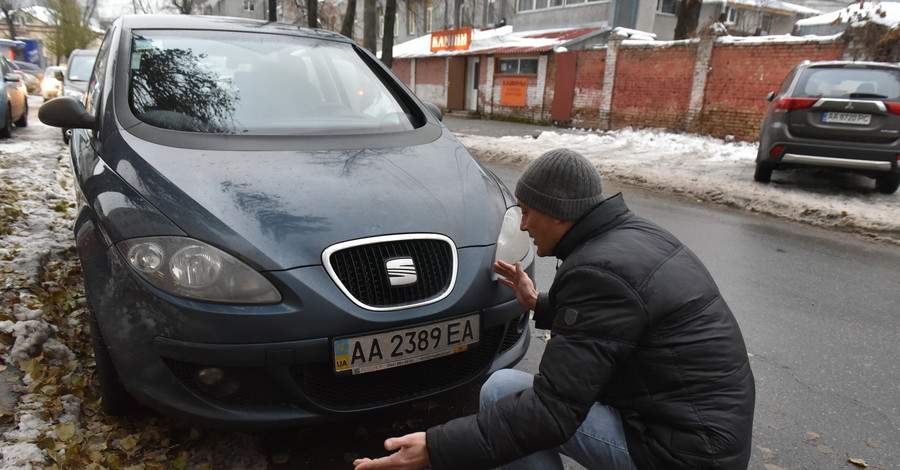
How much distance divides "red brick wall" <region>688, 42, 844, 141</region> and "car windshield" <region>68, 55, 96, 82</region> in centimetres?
1384

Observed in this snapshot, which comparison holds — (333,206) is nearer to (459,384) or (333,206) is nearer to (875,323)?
(459,384)

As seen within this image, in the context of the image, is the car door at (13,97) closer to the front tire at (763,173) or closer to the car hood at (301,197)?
the car hood at (301,197)

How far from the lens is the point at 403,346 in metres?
1.95

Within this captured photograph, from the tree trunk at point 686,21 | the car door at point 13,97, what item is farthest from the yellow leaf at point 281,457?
the tree trunk at point 686,21

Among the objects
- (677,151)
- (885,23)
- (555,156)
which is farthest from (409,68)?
(555,156)

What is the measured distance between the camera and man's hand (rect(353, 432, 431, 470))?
143 cm

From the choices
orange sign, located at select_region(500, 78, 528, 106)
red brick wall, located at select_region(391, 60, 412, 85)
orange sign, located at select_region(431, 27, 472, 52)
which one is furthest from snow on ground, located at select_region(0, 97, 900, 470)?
red brick wall, located at select_region(391, 60, 412, 85)

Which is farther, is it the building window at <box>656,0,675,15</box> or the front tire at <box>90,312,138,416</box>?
the building window at <box>656,0,675,15</box>

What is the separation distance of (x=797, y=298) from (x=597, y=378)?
3552mm

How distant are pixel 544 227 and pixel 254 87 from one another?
1.98m

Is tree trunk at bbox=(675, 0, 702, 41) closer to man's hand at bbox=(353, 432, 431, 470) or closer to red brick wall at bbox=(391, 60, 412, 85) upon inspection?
red brick wall at bbox=(391, 60, 412, 85)

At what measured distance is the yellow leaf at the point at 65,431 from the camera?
6.85 ft

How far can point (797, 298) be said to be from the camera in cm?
417

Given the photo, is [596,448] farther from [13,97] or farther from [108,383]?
[13,97]
